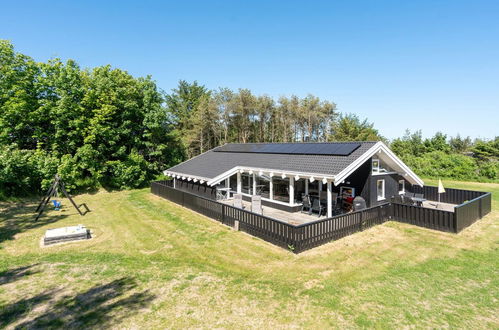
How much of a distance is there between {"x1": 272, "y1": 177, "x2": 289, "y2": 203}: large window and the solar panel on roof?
2.29 meters

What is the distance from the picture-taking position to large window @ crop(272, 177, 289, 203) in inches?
635

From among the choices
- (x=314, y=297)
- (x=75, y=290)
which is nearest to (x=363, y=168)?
(x=314, y=297)

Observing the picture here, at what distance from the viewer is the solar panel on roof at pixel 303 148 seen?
49.2ft

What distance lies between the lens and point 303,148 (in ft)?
58.4

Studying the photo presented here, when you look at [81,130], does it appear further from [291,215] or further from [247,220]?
[291,215]

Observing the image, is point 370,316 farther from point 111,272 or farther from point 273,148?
point 273,148

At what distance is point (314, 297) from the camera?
6648mm

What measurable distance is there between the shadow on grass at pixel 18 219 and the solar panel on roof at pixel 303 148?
13.7 meters

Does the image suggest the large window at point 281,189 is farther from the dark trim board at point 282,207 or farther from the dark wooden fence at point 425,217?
the dark wooden fence at point 425,217

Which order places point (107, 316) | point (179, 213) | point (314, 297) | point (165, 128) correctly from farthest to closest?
point (165, 128) → point (179, 213) → point (314, 297) → point (107, 316)

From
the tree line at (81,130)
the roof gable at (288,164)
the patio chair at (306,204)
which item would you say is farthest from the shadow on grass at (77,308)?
the tree line at (81,130)

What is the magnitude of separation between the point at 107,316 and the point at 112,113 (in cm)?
2310

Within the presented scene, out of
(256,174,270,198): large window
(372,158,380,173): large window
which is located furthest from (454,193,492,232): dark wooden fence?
(256,174,270,198): large window

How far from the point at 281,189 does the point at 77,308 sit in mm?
12144
